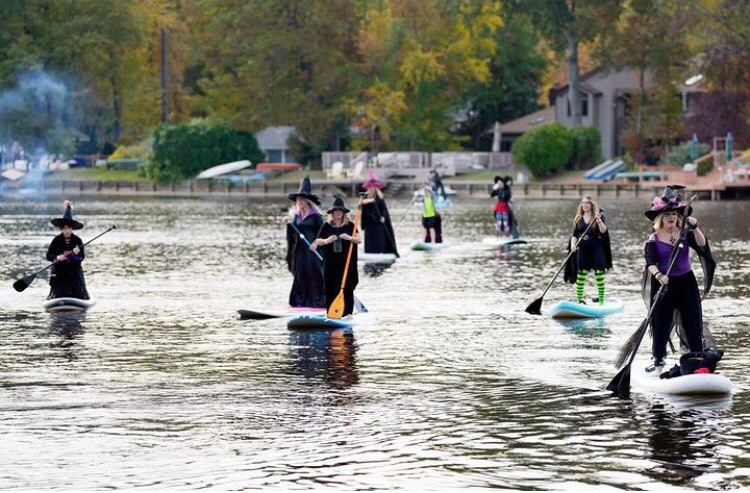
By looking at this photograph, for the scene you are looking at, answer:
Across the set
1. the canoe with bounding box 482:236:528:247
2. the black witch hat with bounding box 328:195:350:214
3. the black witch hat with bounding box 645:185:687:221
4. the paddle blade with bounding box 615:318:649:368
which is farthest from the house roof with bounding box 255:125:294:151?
the black witch hat with bounding box 645:185:687:221

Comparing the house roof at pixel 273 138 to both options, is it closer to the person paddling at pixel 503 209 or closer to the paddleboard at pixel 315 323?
the person paddling at pixel 503 209

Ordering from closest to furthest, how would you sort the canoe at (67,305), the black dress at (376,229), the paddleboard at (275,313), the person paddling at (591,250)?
the paddleboard at (275,313) → the person paddling at (591,250) → the canoe at (67,305) → the black dress at (376,229)

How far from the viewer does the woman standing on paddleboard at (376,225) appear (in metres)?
38.8

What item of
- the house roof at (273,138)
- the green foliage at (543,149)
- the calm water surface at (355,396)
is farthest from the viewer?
the house roof at (273,138)

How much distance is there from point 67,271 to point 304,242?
406 centimetres

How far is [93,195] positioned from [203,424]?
91731 millimetres

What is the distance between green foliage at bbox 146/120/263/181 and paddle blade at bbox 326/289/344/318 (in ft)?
301

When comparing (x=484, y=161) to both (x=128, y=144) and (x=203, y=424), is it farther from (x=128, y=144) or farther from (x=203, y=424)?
(x=203, y=424)

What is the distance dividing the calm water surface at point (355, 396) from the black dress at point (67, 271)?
1.69ft

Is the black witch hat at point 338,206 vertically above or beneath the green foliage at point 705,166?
beneath

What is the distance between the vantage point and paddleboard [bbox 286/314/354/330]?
22922mm

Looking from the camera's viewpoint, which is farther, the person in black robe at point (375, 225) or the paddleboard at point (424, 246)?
the paddleboard at point (424, 246)

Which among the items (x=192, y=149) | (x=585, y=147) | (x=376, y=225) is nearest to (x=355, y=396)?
(x=376, y=225)

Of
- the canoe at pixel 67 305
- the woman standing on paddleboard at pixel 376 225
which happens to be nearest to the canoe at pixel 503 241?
the woman standing on paddleboard at pixel 376 225
